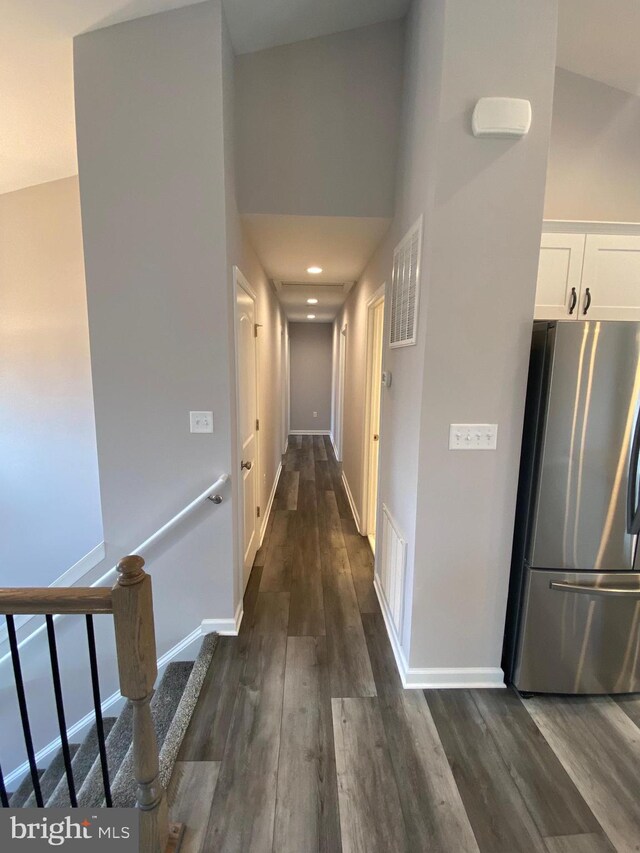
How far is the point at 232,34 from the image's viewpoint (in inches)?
75.9

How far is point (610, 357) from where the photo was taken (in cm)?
151

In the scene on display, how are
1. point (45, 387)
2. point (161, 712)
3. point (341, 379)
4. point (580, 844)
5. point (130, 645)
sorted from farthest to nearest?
point (341, 379) → point (45, 387) → point (161, 712) → point (580, 844) → point (130, 645)

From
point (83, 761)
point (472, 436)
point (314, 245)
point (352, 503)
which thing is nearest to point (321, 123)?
point (314, 245)

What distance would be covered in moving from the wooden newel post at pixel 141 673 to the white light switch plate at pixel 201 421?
3.36ft

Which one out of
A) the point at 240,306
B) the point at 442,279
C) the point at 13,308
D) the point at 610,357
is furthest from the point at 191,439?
the point at 13,308

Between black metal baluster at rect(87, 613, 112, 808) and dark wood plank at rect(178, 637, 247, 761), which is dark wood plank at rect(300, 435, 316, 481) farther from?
black metal baluster at rect(87, 613, 112, 808)

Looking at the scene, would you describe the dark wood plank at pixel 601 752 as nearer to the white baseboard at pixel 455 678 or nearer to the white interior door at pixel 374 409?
the white baseboard at pixel 455 678

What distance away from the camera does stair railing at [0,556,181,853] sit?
955 millimetres

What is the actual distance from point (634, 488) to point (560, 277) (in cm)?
119

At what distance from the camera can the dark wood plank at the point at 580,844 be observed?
1.21 metres

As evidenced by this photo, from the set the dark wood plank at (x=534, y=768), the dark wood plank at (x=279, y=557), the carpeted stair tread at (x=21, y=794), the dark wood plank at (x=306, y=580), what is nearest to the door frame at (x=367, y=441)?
the dark wood plank at (x=306, y=580)

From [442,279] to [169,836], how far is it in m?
2.20
